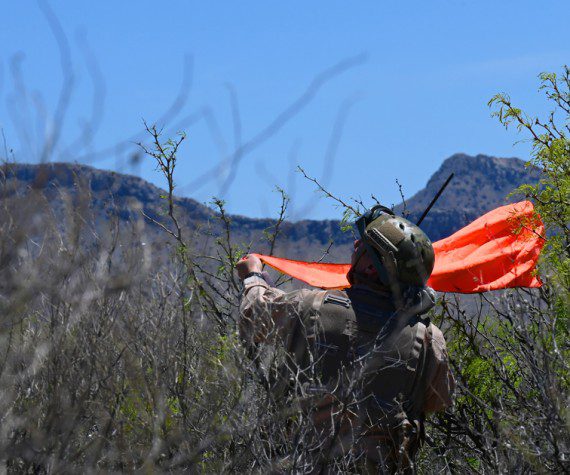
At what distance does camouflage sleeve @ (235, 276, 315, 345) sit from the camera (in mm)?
5855

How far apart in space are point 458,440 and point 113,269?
3.52m

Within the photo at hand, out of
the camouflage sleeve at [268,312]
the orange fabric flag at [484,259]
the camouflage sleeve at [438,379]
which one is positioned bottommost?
the camouflage sleeve at [438,379]

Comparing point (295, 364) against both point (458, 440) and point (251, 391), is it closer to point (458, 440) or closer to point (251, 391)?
point (251, 391)

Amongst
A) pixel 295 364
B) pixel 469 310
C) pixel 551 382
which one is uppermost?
pixel 469 310

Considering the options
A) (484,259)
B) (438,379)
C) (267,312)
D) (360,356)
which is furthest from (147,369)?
(484,259)

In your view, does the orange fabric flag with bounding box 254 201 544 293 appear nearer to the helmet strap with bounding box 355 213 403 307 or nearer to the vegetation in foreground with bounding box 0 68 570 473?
the vegetation in foreground with bounding box 0 68 570 473

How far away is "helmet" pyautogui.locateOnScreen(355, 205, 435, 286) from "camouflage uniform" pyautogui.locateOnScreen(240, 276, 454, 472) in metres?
0.11

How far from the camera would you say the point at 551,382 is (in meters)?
5.45

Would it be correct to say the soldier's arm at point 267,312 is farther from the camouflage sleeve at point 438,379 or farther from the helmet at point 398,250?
the camouflage sleeve at point 438,379

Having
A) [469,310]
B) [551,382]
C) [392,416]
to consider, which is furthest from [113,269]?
[469,310]

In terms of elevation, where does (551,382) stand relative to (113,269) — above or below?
below

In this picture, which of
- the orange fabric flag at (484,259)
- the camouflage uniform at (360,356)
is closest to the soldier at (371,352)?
the camouflage uniform at (360,356)

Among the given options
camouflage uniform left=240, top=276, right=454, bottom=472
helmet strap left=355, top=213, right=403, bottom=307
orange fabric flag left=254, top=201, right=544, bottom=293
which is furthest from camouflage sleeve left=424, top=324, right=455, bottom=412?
orange fabric flag left=254, top=201, right=544, bottom=293

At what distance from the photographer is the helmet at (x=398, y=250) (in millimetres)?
5953
